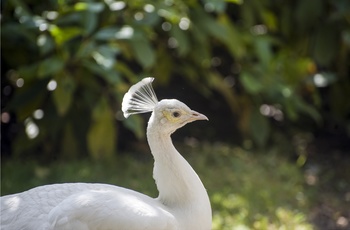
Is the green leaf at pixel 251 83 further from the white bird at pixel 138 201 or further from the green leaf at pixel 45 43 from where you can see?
the white bird at pixel 138 201

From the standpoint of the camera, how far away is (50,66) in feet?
14.1

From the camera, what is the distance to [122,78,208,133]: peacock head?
9.41ft

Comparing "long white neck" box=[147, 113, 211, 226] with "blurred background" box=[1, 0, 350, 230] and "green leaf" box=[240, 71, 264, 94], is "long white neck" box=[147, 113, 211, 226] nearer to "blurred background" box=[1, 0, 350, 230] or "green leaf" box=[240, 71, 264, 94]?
"blurred background" box=[1, 0, 350, 230]

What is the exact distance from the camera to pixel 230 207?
4176 mm

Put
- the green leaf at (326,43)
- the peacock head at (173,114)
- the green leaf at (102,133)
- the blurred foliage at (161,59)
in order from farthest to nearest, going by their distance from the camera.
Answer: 1. the green leaf at (326,43)
2. the green leaf at (102,133)
3. the blurred foliage at (161,59)
4. the peacock head at (173,114)

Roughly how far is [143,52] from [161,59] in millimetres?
626

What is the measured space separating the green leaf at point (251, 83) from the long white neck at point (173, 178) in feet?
7.39

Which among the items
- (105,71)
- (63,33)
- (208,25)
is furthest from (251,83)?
(63,33)

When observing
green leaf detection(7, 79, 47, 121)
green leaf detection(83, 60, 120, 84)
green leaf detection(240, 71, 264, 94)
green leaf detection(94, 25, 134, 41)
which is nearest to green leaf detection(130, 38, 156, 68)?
green leaf detection(94, 25, 134, 41)

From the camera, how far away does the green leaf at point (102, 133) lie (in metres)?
4.77

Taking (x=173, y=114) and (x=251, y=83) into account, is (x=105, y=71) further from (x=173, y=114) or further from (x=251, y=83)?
(x=173, y=114)

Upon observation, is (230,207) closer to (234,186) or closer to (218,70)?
(234,186)

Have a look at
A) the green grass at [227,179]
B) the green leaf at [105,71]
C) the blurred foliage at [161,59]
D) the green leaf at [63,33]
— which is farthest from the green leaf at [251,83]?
the green leaf at [63,33]

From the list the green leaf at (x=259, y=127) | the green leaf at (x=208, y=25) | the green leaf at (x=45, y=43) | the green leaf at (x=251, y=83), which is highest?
the green leaf at (x=208, y=25)
